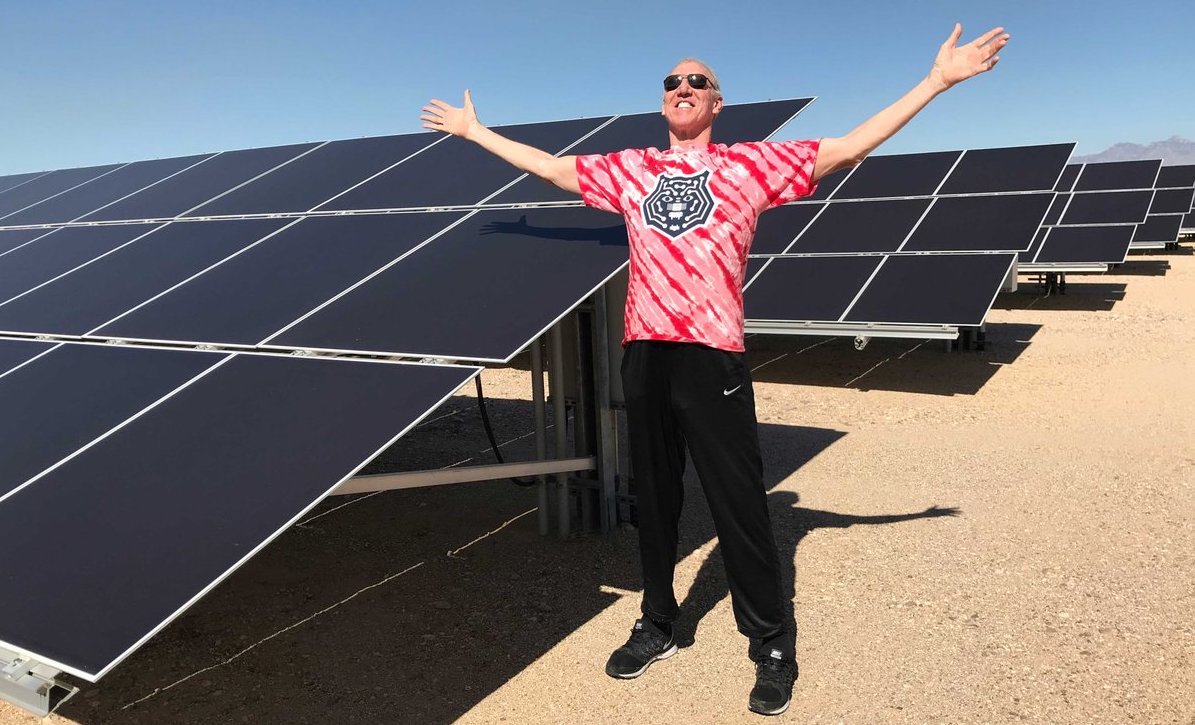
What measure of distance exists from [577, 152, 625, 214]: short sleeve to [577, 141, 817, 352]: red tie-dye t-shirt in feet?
0.63

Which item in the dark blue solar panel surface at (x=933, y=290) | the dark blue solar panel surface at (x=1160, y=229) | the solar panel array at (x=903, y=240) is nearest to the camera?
the dark blue solar panel surface at (x=933, y=290)

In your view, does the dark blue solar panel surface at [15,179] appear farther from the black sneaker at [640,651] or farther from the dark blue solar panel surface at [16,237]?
the black sneaker at [640,651]

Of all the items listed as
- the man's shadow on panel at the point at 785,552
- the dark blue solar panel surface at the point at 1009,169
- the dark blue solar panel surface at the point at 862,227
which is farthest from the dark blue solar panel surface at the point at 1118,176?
the man's shadow on panel at the point at 785,552

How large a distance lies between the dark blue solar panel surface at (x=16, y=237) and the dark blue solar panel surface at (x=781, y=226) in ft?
27.8

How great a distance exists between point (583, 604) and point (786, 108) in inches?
126

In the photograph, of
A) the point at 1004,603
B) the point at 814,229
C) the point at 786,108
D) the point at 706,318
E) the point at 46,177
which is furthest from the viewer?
the point at 814,229

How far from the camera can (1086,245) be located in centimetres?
1964

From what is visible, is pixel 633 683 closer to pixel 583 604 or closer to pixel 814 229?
pixel 583 604

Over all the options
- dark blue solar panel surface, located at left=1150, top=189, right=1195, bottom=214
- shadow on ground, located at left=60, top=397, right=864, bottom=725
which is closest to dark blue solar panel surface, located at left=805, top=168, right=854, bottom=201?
shadow on ground, located at left=60, top=397, right=864, bottom=725

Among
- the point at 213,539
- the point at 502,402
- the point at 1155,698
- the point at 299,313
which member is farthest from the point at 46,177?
the point at 1155,698

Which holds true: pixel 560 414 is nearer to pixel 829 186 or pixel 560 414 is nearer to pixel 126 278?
pixel 126 278

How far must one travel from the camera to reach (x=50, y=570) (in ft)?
Result: 10.2

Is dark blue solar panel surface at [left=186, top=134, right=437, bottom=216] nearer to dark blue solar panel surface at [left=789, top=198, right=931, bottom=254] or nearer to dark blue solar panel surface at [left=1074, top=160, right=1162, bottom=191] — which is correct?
dark blue solar panel surface at [left=789, top=198, right=931, bottom=254]

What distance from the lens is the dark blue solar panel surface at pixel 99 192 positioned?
8935 mm
